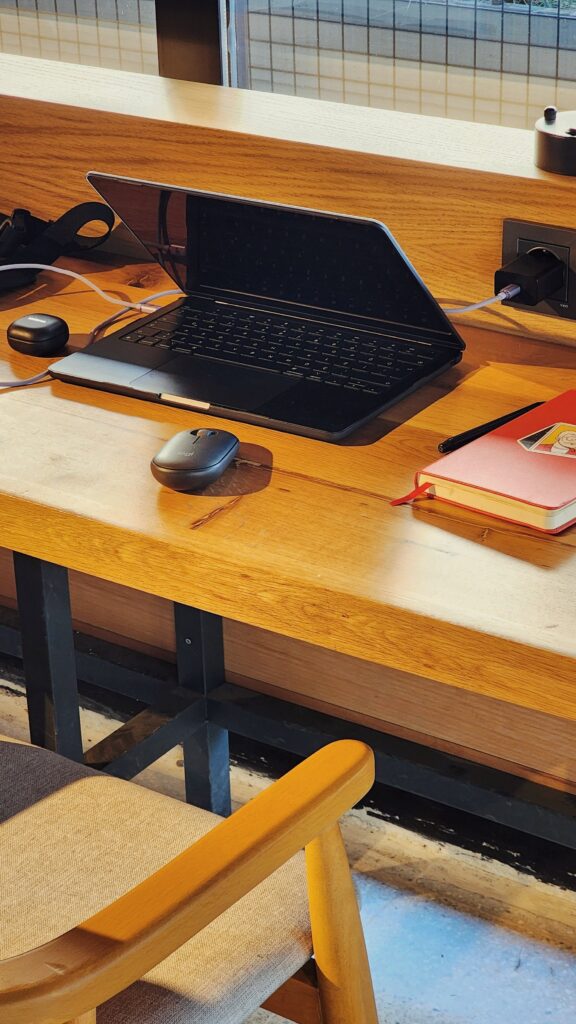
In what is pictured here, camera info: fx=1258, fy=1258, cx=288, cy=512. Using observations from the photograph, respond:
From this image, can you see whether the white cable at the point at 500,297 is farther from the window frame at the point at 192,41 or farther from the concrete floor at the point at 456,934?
the concrete floor at the point at 456,934

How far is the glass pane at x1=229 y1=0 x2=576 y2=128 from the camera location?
5.45 ft

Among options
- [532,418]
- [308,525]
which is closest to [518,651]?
[308,525]

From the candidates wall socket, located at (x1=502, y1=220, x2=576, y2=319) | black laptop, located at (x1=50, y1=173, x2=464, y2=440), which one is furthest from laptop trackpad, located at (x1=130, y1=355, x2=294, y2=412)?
wall socket, located at (x1=502, y1=220, x2=576, y2=319)

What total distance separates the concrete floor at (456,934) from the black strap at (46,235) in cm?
94

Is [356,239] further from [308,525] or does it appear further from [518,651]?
[518,651]

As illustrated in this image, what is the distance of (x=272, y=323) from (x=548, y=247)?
0.33 m

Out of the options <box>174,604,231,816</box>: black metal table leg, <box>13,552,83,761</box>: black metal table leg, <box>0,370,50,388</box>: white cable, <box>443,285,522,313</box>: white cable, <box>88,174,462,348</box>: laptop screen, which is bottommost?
<box>174,604,231,816</box>: black metal table leg

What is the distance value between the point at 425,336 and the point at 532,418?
221mm

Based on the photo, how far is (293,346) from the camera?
142 cm

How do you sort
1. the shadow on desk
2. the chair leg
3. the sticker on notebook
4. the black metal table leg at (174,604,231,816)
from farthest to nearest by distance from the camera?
the black metal table leg at (174,604,231,816)
the sticker on notebook
the shadow on desk
the chair leg

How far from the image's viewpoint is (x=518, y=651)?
969 millimetres

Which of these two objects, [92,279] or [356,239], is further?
[92,279]

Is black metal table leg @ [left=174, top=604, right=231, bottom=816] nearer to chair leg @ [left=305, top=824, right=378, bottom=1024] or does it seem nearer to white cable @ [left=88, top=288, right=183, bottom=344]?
white cable @ [left=88, top=288, right=183, bottom=344]

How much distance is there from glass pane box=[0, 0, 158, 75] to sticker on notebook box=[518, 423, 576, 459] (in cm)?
114
